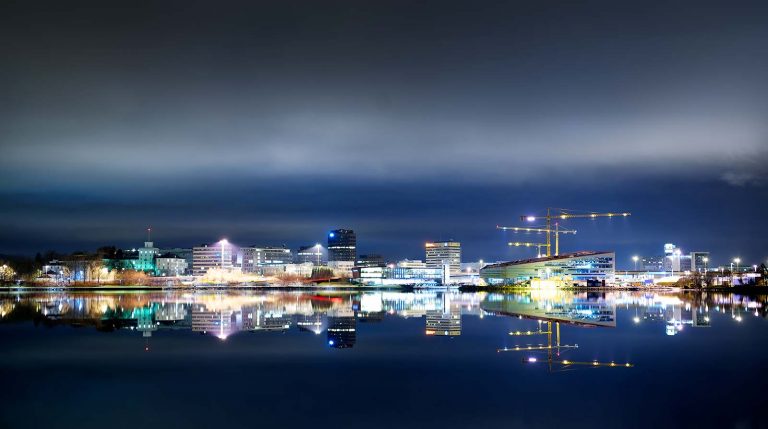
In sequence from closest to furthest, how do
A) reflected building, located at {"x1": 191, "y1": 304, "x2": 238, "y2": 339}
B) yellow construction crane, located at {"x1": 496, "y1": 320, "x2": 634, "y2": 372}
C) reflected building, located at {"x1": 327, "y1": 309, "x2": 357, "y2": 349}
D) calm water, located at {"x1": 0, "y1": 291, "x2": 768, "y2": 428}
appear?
calm water, located at {"x1": 0, "y1": 291, "x2": 768, "y2": 428}, yellow construction crane, located at {"x1": 496, "y1": 320, "x2": 634, "y2": 372}, reflected building, located at {"x1": 327, "y1": 309, "x2": 357, "y2": 349}, reflected building, located at {"x1": 191, "y1": 304, "x2": 238, "y2": 339}

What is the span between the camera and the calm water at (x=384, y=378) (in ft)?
41.4

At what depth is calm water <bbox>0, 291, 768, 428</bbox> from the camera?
12625mm

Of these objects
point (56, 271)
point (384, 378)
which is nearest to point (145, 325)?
point (384, 378)

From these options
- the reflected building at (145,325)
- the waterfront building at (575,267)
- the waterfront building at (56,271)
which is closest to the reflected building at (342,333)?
the reflected building at (145,325)

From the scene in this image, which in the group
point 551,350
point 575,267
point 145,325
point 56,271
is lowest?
point 145,325

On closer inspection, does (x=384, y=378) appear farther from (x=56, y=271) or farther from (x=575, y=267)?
(x=56, y=271)

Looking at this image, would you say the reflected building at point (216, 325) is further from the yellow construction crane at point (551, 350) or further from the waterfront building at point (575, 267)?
the waterfront building at point (575, 267)

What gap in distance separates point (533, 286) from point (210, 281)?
84.6m

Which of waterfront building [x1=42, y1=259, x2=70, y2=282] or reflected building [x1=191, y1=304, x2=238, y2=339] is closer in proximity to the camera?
reflected building [x1=191, y1=304, x2=238, y2=339]

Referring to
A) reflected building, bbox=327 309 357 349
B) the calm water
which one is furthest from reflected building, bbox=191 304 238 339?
reflected building, bbox=327 309 357 349

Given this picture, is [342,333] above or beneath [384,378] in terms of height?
beneath

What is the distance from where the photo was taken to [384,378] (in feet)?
55.4

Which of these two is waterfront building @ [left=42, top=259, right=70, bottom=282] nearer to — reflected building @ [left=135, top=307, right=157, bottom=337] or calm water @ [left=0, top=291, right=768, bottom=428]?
reflected building @ [left=135, top=307, right=157, bottom=337]

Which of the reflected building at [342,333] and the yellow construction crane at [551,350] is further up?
the yellow construction crane at [551,350]
